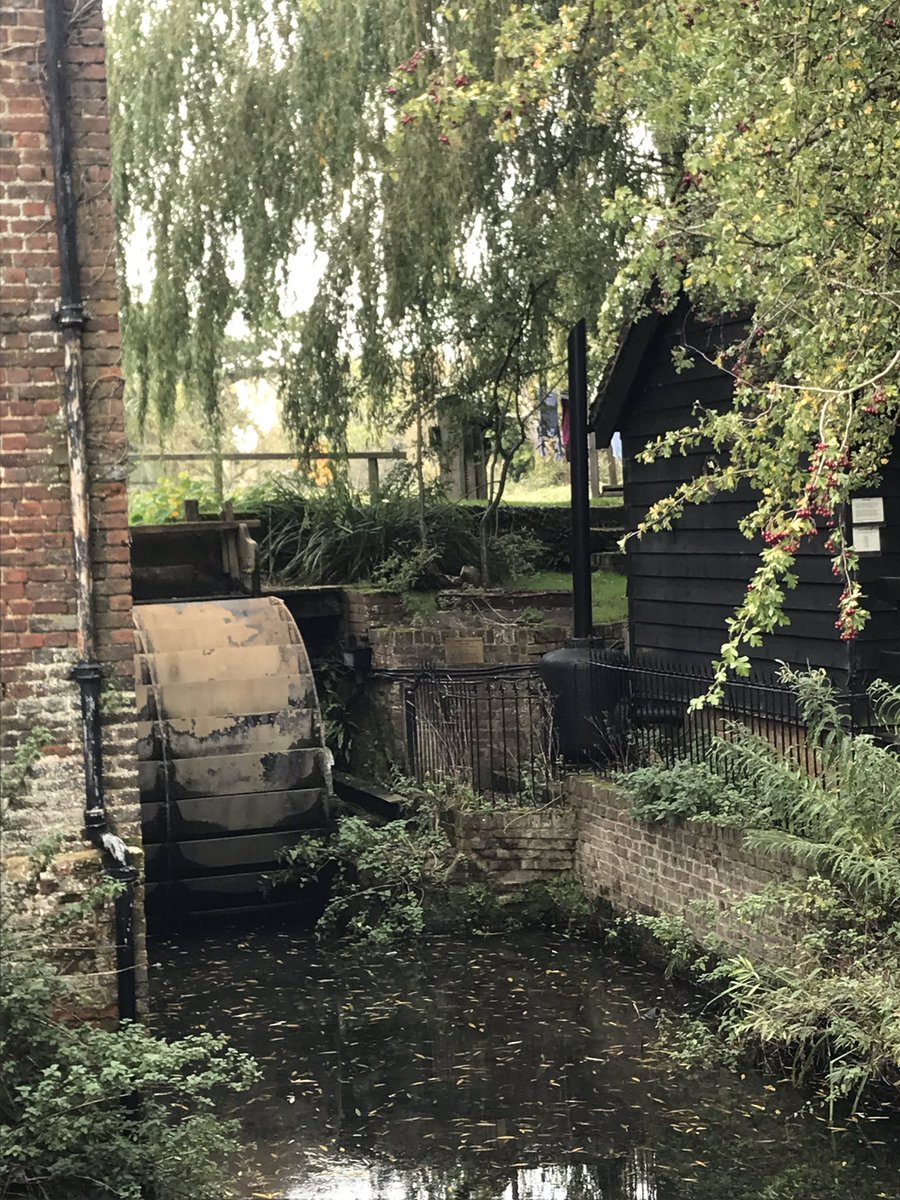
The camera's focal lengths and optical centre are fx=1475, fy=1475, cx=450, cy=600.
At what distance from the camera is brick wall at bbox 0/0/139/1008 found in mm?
6277

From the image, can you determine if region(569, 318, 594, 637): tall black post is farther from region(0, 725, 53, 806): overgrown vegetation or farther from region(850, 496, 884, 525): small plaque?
region(0, 725, 53, 806): overgrown vegetation

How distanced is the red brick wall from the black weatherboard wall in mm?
4679

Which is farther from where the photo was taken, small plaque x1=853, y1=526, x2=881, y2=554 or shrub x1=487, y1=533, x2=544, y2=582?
shrub x1=487, y1=533, x2=544, y2=582

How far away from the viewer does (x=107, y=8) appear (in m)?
14.0

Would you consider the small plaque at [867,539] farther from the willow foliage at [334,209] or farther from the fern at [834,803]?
the willow foliage at [334,209]

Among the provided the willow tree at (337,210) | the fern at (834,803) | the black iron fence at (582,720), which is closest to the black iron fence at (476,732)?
the black iron fence at (582,720)

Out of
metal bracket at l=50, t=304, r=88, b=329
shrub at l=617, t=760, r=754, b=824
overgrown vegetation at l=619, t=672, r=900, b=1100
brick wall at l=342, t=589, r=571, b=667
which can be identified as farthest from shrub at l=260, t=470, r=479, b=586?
metal bracket at l=50, t=304, r=88, b=329

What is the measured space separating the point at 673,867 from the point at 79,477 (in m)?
4.81

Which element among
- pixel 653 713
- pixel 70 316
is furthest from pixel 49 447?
pixel 653 713

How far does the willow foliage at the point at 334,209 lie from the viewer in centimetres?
1350

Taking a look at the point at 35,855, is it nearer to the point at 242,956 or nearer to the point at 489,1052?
the point at 489,1052

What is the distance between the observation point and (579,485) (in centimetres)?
1170

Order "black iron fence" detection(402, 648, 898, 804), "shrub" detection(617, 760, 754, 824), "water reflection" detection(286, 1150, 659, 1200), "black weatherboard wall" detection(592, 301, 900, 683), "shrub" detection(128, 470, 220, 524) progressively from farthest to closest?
"shrub" detection(128, 470, 220, 524) < "black iron fence" detection(402, 648, 898, 804) < "black weatherboard wall" detection(592, 301, 900, 683) < "shrub" detection(617, 760, 754, 824) < "water reflection" detection(286, 1150, 659, 1200)

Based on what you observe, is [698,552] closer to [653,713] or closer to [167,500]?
[653,713]
